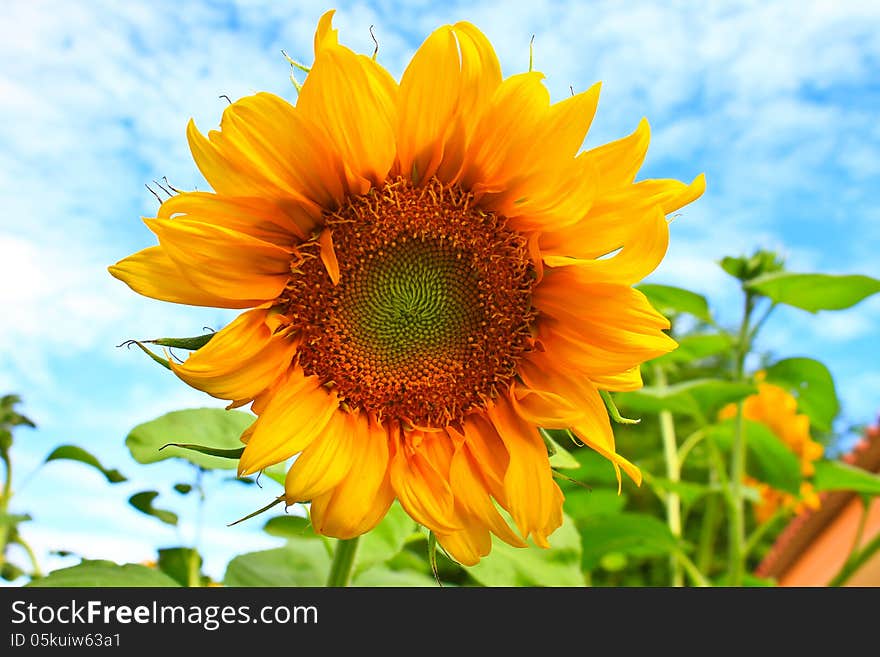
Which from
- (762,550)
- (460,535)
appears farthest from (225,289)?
(762,550)

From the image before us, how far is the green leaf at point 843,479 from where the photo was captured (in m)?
2.58

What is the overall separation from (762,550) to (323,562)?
7749 mm

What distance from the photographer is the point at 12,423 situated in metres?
2.16

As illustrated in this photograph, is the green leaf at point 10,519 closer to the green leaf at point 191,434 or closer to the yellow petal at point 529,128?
the green leaf at point 191,434

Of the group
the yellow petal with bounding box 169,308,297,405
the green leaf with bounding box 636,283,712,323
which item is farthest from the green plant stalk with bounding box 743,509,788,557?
the yellow petal with bounding box 169,308,297,405

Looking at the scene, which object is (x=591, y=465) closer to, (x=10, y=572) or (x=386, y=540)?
(x=386, y=540)

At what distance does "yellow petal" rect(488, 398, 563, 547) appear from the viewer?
137 cm

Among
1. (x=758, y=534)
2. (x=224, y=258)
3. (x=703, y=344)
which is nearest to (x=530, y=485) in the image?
(x=224, y=258)

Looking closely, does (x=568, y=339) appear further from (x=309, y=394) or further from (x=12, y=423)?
(x=12, y=423)

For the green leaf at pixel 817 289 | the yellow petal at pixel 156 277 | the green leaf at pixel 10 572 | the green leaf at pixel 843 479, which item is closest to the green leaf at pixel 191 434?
the yellow petal at pixel 156 277

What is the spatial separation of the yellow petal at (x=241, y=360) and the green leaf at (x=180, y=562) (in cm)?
78

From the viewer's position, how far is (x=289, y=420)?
1.36 metres

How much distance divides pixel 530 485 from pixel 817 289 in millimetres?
1377

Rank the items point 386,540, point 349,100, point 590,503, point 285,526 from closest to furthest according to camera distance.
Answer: point 349,100, point 386,540, point 285,526, point 590,503
